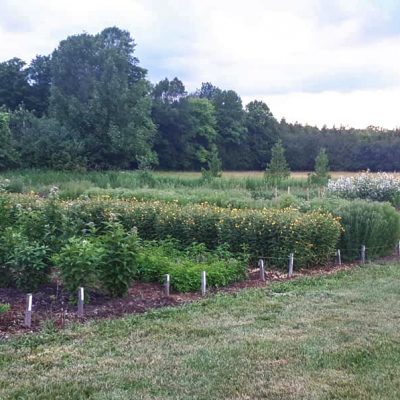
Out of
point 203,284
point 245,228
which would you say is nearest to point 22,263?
point 203,284

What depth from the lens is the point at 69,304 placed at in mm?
7309

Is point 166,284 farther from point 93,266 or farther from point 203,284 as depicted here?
point 93,266

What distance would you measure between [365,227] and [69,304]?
8.06 meters

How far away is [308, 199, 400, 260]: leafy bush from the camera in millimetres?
12844

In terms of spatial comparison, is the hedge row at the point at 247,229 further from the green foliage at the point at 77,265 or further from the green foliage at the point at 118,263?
the green foliage at the point at 77,265

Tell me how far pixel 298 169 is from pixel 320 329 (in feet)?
203

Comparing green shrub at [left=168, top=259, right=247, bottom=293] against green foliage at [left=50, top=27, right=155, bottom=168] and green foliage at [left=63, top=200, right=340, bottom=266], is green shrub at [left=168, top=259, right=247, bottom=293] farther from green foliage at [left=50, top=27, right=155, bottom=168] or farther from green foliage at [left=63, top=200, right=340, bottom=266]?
green foliage at [left=50, top=27, right=155, bottom=168]

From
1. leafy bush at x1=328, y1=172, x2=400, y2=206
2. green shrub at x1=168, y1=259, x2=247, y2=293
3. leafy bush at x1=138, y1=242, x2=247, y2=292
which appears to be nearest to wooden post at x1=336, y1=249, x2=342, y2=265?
leafy bush at x1=138, y1=242, x2=247, y2=292

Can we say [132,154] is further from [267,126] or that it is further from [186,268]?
[186,268]

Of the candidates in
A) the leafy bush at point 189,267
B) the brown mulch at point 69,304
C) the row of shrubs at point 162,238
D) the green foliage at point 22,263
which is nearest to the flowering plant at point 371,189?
the row of shrubs at point 162,238

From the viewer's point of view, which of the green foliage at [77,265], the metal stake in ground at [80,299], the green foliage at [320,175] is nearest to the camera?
the metal stake in ground at [80,299]

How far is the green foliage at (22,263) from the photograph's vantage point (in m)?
7.64

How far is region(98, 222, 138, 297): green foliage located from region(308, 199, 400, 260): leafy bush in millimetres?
6453

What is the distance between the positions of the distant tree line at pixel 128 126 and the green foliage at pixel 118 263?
30.6m
